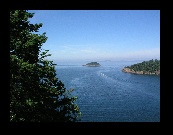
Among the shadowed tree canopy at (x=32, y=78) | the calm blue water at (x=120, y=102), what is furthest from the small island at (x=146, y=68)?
the shadowed tree canopy at (x=32, y=78)

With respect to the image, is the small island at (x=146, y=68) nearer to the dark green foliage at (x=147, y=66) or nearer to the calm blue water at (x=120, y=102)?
the dark green foliage at (x=147, y=66)

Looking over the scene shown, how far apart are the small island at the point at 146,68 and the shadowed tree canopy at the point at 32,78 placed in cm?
5356

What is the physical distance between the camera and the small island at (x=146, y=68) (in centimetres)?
5984

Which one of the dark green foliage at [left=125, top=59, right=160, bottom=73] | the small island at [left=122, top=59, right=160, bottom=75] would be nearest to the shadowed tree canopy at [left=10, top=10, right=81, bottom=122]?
the small island at [left=122, top=59, right=160, bottom=75]

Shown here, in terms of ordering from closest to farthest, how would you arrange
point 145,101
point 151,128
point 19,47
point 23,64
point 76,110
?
point 151,128
point 23,64
point 19,47
point 76,110
point 145,101

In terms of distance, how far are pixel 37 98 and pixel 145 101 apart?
104 feet

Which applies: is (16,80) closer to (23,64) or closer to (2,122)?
(23,64)

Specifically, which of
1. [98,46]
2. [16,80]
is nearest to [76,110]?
[16,80]

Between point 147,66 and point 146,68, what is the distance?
662 mm

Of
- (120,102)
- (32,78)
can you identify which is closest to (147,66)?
(120,102)

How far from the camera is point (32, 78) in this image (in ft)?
24.8

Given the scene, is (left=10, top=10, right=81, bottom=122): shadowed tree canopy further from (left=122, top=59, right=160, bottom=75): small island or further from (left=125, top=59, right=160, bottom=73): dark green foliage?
(left=125, top=59, right=160, bottom=73): dark green foliage

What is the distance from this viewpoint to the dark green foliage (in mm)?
60219
